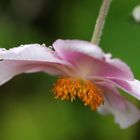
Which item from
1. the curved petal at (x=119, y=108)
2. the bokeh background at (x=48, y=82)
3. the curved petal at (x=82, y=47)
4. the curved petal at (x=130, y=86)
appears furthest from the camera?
the bokeh background at (x=48, y=82)

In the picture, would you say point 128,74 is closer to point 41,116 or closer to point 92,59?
point 92,59

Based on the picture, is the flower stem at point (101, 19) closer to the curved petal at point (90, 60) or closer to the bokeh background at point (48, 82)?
the curved petal at point (90, 60)

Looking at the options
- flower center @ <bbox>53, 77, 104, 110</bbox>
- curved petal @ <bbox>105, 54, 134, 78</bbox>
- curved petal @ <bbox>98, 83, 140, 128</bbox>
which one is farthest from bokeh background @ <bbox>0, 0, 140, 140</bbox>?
curved petal @ <bbox>105, 54, 134, 78</bbox>

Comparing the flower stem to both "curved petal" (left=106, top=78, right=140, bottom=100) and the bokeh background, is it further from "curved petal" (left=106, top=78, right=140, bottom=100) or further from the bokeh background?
the bokeh background

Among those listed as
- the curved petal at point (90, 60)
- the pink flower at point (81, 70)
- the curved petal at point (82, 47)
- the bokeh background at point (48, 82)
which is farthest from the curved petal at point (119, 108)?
the bokeh background at point (48, 82)

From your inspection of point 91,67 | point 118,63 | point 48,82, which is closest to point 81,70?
point 91,67

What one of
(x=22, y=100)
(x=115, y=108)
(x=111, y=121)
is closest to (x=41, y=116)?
→ (x=22, y=100)

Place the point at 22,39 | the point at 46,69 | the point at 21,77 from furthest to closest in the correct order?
the point at 21,77 → the point at 22,39 → the point at 46,69

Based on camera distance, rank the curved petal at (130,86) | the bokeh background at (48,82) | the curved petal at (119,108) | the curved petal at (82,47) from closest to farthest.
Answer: the curved petal at (82,47) < the curved petal at (130,86) < the curved petal at (119,108) < the bokeh background at (48,82)
